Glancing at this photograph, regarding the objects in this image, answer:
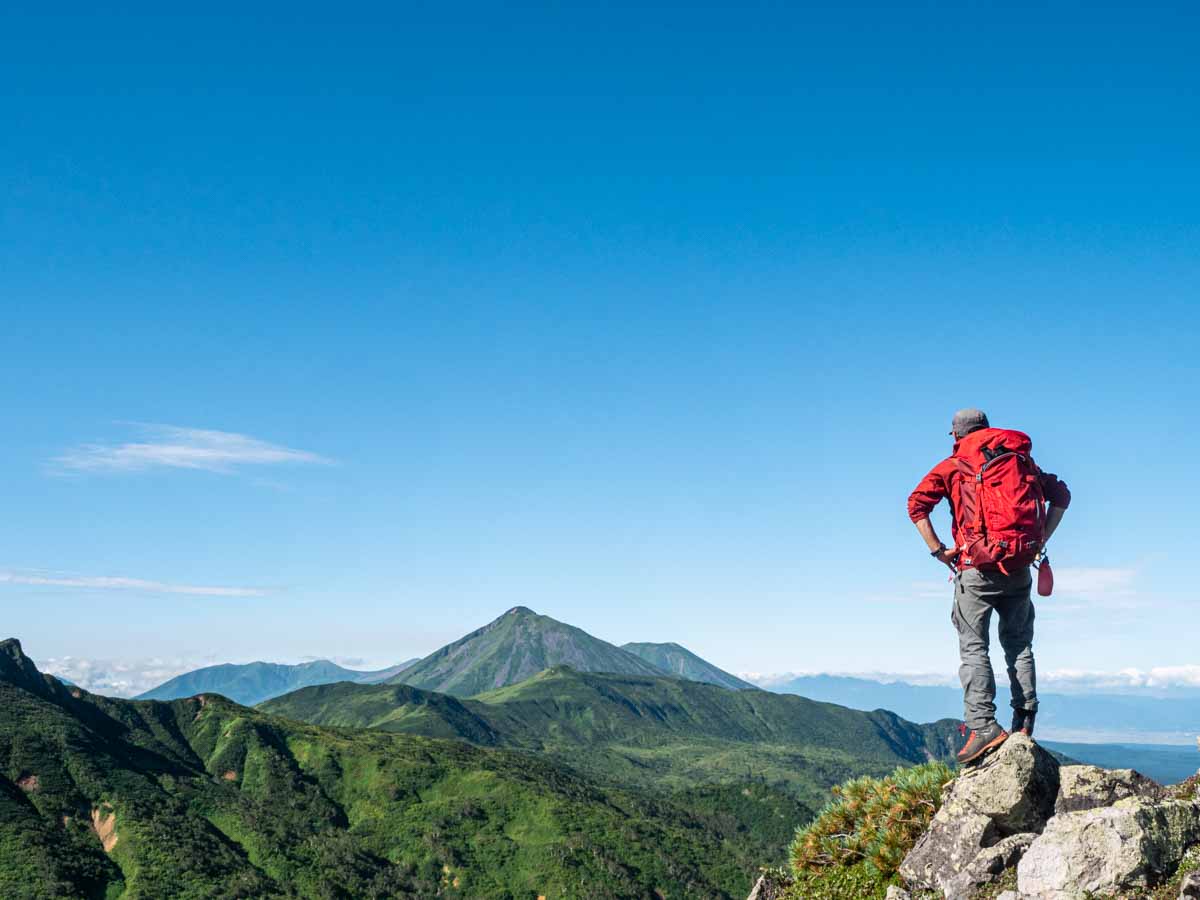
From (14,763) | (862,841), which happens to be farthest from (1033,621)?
(14,763)

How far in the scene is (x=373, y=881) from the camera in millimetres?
179500

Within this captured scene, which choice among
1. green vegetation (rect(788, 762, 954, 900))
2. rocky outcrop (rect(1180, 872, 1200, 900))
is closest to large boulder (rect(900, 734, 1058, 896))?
green vegetation (rect(788, 762, 954, 900))

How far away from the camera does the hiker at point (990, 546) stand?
12.3m

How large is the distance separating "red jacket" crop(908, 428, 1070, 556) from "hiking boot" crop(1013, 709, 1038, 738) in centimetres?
260

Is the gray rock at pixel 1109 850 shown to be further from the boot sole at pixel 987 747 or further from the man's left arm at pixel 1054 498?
the man's left arm at pixel 1054 498

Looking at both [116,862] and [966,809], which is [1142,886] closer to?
[966,809]

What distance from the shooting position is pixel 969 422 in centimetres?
1350

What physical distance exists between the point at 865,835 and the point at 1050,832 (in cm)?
300

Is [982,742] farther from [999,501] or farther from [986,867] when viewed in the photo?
[999,501]

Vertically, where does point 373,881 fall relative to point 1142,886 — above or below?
below

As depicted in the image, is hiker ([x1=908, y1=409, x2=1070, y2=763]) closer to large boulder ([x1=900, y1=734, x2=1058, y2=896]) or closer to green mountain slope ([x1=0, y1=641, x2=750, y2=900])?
large boulder ([x1=900, y1=734, x2=1058, y2=896])

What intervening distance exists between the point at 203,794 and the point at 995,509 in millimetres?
213502

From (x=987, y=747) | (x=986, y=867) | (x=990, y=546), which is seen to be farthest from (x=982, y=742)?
(x=990, y=546)

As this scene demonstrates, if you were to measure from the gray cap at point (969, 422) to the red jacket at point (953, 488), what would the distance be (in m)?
0.22
